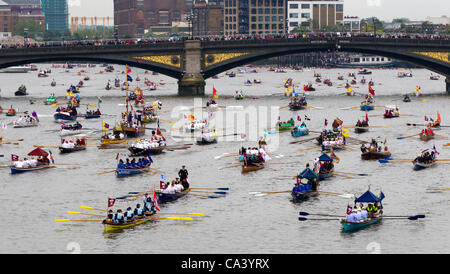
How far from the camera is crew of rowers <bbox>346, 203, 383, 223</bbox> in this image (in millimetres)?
61734

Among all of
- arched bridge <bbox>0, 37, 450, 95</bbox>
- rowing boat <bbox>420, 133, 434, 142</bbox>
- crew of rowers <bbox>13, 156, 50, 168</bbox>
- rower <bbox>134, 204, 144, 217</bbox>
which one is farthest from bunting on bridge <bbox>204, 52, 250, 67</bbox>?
rower <bbox>134, 204, 144, 217</bbox>

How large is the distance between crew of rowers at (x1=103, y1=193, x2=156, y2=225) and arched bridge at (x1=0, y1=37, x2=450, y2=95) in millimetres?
89666

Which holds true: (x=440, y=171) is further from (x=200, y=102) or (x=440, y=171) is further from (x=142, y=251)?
(x=200, y=102)

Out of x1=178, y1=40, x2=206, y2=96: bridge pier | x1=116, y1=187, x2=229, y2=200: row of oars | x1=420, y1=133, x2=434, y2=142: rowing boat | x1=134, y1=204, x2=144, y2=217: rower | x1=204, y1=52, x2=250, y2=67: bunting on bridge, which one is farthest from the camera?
x1=204, y1=52, x2=250, y2=67: bunting on bridge

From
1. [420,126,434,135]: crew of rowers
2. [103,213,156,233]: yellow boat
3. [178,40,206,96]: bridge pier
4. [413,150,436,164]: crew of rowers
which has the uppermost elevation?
[178,40,206,96]: bridge pier

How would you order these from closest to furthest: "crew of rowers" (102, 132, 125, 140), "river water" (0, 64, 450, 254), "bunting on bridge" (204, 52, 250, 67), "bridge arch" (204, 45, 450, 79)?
1. "river water" (0, 64, 450, 254)
2. "crew of rowers" (102, 132, 125, 140)
3. "bridge arch" (204, 45, 450, 79)
4. "bunting on bridge" (204, 52, 250, 67)

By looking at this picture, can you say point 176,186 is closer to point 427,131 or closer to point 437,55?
point 427,131

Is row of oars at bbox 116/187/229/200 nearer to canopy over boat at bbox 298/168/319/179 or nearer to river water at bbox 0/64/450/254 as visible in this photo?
river water at bbox 0/64/450/254

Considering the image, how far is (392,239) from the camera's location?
5981 centimetres

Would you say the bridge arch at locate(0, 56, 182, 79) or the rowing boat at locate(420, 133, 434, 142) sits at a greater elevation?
the bridge arch at locate(0, 56, 182, 79)

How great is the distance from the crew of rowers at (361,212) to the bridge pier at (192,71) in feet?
312
